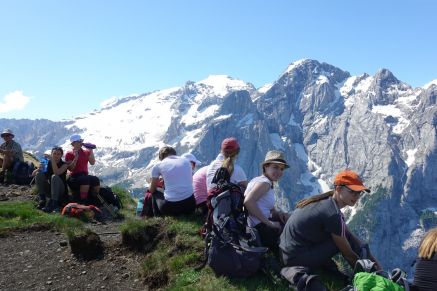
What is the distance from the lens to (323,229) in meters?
9.61

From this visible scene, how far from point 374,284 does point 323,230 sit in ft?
6.06

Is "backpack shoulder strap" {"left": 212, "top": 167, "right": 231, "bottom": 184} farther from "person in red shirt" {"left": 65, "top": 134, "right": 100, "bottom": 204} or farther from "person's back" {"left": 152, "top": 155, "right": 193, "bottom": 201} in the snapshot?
"person in red shirt" {"left": 65, "top": 134, "right": 100, "bottom": 204}

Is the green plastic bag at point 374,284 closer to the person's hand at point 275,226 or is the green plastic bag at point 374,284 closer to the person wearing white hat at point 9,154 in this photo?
the person's hand at point 275,226

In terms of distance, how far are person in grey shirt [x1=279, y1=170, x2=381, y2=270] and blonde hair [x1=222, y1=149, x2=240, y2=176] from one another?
364 centimetres

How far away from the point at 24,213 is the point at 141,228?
679cm

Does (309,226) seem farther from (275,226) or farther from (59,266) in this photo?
(59,266)

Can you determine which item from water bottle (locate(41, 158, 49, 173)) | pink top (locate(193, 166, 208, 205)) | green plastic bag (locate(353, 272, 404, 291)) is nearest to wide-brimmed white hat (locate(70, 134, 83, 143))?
water bottle (locate(41, 158, 49, 173))

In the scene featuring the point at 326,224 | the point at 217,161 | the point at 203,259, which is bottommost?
the point at 203,259

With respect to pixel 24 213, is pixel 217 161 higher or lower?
higher

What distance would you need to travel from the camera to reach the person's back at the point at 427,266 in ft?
28.3

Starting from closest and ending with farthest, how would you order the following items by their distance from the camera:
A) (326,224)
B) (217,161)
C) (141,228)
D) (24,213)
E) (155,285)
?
1. (326,224)
2. (155,285)
3. (141,228)
4. (217,161)
5. (24,213)

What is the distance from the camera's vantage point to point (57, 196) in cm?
1841

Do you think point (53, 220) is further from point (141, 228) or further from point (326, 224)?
point (326, 224)

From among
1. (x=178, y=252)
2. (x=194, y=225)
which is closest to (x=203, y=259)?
(x=178, y=252)
